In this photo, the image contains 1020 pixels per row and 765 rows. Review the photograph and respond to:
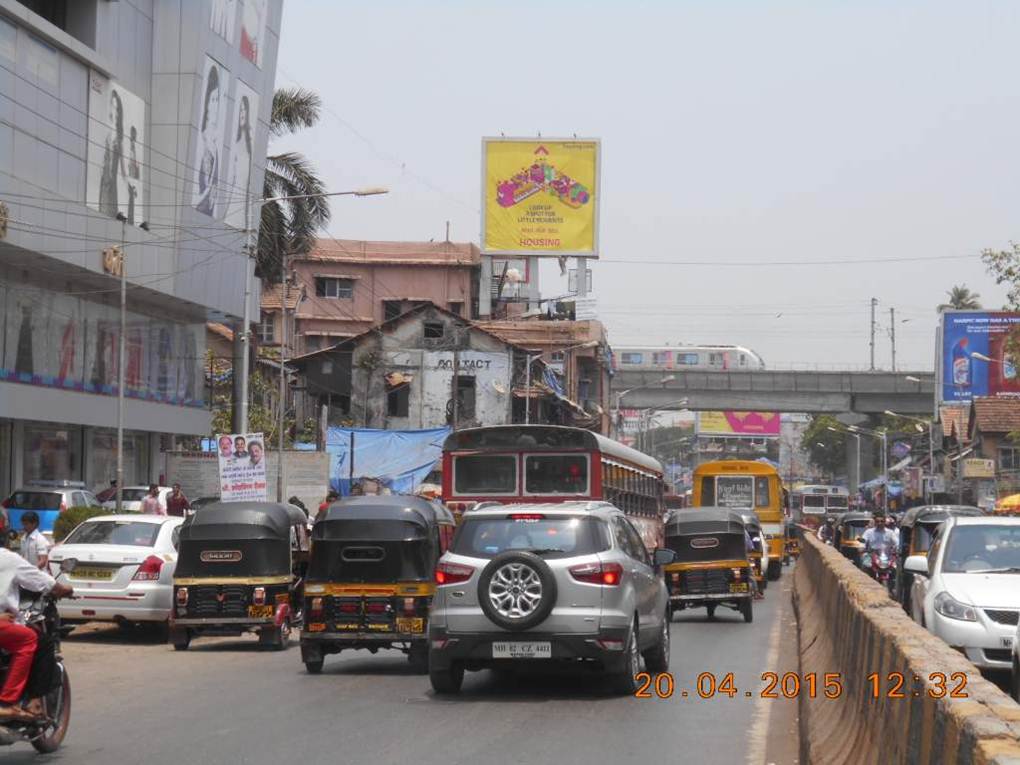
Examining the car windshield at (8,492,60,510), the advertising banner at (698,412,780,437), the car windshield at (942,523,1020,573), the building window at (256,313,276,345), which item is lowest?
the car windshield at (8,492,60,510)

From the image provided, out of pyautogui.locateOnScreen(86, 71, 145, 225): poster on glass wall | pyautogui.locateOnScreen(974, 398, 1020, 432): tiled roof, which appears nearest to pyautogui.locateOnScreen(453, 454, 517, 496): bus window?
pyautogui.locateOnScreen(86, 71, 145, 225): poster on glass wall

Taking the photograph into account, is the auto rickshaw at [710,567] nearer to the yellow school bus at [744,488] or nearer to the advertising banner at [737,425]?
the yellow school bus at [744,488]

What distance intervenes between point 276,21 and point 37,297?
631 inches

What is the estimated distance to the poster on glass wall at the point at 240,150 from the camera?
161ft

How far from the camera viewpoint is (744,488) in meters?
46.1

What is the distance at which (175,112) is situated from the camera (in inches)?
1784

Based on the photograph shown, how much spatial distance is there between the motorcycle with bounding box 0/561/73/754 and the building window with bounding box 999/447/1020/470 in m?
Result: 64.4

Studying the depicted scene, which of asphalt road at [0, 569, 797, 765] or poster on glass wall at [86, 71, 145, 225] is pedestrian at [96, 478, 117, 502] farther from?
asphalt road at [0, 569, 797, 765]

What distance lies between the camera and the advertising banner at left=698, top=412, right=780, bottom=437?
162250mm

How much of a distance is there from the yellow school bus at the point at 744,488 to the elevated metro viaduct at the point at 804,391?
37.5 meters

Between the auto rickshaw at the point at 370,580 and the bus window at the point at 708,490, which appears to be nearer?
the auto rickshaw at the point at 370,580

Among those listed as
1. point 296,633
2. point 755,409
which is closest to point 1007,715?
point 296,633

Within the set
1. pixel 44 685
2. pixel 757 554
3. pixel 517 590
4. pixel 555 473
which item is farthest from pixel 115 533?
pixel 757 554

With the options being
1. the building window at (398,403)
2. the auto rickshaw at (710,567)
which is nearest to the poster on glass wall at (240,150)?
the building window at (398,403)
